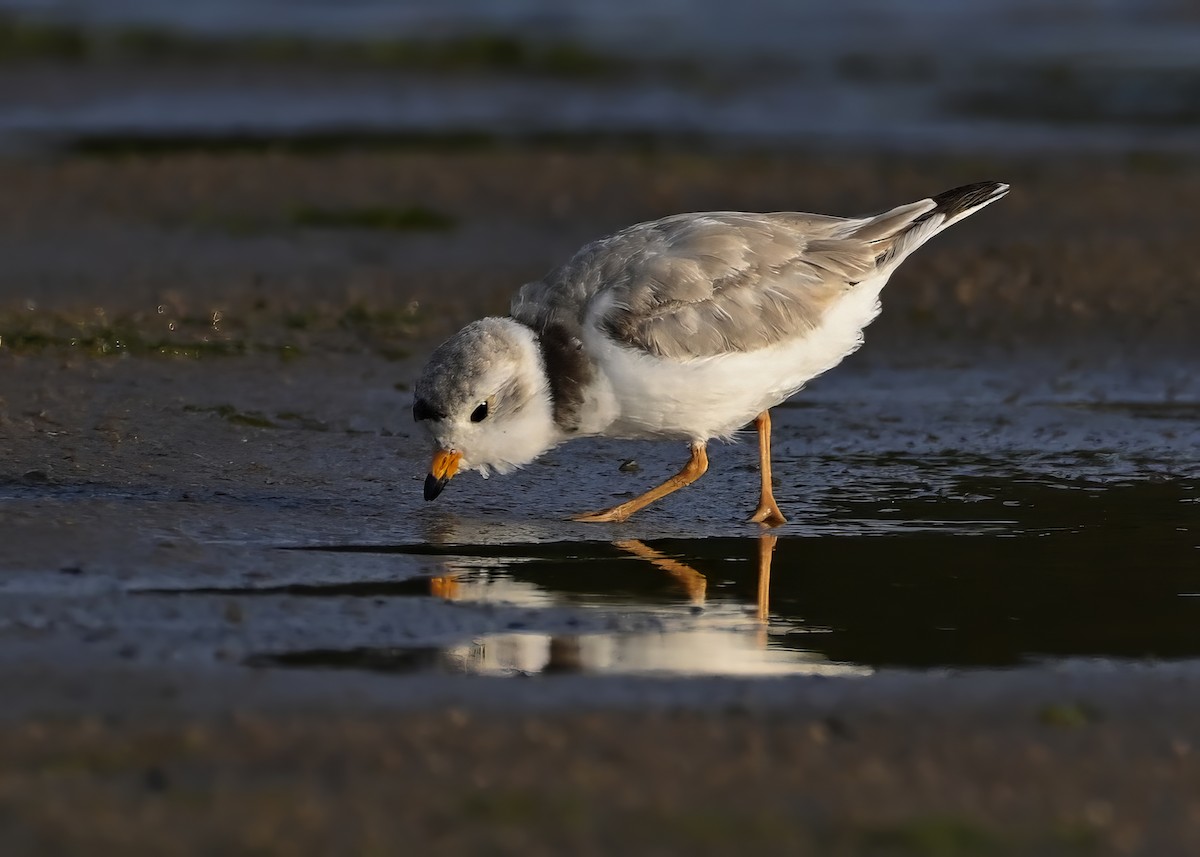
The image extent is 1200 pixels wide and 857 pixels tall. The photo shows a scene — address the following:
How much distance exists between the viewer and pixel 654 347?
23.6 ft

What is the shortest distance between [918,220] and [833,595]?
246 centimetres

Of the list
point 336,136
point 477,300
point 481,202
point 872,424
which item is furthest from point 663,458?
point 336,136

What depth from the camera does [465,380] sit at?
702 centimetres

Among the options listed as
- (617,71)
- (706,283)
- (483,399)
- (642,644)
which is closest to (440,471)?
(483,399)

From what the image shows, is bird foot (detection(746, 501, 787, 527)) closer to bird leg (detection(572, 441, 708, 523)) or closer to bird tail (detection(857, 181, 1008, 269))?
bird leg (detection(572, 441, 708, 523))

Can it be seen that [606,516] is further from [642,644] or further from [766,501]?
[642,644]

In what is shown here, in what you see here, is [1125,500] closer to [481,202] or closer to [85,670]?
[85,670]

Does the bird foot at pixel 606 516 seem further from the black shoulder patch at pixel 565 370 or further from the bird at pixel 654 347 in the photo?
the black shoulder patch at pixel 565 370

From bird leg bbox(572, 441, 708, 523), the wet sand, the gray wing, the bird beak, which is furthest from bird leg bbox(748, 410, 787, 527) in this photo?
the bird beak

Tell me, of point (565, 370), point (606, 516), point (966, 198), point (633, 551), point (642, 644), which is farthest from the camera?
point (966, 198)

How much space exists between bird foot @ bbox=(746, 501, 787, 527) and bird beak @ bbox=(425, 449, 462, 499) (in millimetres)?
1286

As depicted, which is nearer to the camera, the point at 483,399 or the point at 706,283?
the point at 483,399

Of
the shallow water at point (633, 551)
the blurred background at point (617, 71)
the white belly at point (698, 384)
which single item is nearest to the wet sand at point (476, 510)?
the shallow water at point (633, 551)

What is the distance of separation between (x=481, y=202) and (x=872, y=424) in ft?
17.7
